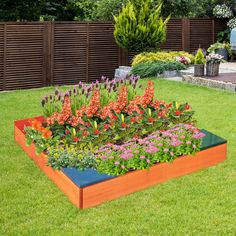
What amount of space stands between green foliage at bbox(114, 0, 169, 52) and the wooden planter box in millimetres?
8967

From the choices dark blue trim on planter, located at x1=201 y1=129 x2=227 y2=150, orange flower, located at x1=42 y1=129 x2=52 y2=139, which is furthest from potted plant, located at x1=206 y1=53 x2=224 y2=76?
orange flower, located at x1=42 y1=129 x2=52 y2=139

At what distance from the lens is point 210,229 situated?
5168 millimetres

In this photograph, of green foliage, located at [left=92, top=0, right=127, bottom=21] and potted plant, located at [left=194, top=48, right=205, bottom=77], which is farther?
green foliage, located at [left=92, top=0, right=127, bottom=21]

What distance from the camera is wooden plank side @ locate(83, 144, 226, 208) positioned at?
5746mm

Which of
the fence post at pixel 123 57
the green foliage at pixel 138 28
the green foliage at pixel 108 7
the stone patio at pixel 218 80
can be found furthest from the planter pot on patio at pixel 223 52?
the green foliage at pixel 108 7

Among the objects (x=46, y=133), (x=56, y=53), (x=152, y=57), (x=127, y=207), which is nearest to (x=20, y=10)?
(x=56, y=53)

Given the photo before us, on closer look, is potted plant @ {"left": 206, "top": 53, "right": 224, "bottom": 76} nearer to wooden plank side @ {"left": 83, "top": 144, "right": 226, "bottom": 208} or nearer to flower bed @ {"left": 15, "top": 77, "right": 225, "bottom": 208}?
flower bed @ {"left": 15, "top": 77, "right": 225, "bottom": 208}

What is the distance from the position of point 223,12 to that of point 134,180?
14.3 m

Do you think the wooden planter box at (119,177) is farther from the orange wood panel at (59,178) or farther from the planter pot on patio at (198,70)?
the planter pot on patio at (198,70)

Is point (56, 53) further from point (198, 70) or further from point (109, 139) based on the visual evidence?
point (109, 139)

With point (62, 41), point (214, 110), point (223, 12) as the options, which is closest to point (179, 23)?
point (223, 12)

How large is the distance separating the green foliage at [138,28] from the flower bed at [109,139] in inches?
316

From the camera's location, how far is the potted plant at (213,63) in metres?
13.9

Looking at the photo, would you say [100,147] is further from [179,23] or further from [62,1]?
[62,1]
